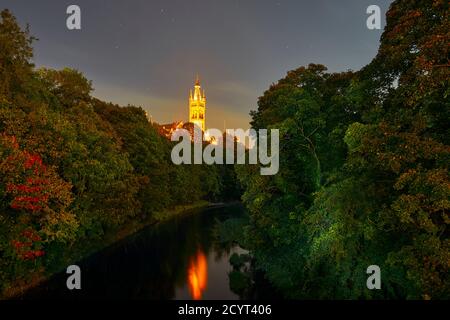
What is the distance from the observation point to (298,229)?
24.1m

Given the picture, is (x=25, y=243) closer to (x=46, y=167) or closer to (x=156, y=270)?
(x=46, y=167)

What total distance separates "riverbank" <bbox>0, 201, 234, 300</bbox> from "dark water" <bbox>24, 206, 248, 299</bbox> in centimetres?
66

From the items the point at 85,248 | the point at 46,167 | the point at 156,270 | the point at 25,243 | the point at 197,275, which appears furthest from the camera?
the point at 85,248

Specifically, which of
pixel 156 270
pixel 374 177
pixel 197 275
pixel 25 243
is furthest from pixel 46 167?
pixel 374 177

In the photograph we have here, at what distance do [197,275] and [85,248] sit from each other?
12.3 m

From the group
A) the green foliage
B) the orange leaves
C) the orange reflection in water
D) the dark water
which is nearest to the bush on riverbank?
the orange leaves

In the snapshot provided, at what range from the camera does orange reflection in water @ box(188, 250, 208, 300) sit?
31188mm

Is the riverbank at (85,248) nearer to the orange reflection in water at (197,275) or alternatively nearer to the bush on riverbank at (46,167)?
the bush on riverbank at (46,167)

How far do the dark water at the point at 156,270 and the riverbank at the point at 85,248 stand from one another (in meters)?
0.66

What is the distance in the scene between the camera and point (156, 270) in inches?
1433

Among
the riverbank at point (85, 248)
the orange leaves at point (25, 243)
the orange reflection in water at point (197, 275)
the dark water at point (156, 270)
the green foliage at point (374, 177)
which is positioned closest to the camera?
the green foliage at point (374, 177)

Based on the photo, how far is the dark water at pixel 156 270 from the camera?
2964cm

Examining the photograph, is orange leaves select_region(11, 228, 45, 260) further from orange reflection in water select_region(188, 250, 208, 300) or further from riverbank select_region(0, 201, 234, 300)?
orange reflection in water select_region(188, 250, 208, 300)

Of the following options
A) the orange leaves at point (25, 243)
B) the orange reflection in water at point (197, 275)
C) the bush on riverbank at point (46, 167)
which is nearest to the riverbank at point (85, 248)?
the bush on riverbank at point (46, 167)
